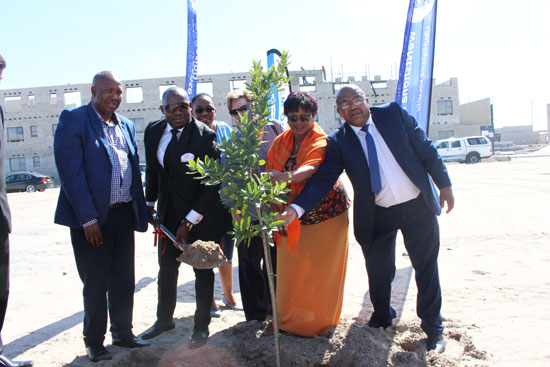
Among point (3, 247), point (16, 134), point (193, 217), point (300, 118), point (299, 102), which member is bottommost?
point (3, 247)

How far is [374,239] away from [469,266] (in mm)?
2635

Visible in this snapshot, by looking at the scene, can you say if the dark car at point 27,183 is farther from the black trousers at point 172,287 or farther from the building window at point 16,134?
the black trousers at point 172,287

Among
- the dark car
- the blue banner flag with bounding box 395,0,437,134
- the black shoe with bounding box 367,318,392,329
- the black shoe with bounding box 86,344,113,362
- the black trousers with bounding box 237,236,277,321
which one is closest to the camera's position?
the black shoe with bounding box 86,344,113,362

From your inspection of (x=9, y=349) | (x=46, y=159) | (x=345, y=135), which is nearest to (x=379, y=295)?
(x=345, y=135)

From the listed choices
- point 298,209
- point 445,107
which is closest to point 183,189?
point 298,209

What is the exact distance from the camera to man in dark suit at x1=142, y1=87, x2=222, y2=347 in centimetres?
334

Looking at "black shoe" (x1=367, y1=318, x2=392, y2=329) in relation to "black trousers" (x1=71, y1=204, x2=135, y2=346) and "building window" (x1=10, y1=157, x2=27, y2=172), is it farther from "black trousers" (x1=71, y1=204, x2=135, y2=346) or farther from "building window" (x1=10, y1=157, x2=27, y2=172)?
"building window" (x1=10, y1=157, x2=27, y2=172)

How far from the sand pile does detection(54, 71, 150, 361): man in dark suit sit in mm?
550

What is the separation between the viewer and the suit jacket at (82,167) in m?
3.02

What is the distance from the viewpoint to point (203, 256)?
9.86 feet

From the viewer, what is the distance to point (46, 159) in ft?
127

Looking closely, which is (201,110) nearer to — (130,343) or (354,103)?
(354,103)

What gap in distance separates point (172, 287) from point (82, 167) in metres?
1.21

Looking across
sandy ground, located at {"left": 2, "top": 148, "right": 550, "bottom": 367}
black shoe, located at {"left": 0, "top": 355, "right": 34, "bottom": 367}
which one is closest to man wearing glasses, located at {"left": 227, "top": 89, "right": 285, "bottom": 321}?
sandy ground, located at {"left": 2, "top": 148, "right": 550, "bottom": 367}
